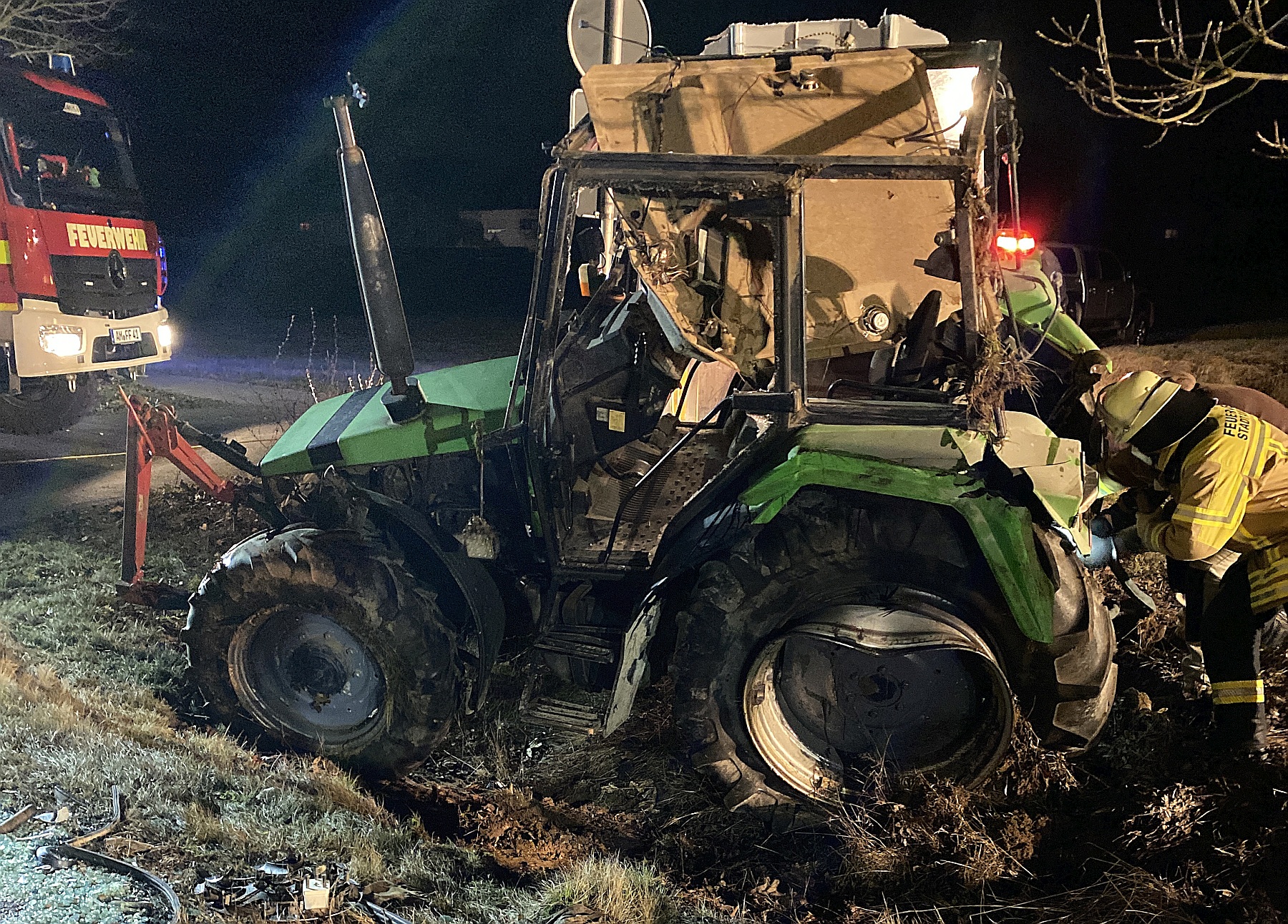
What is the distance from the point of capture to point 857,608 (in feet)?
10.1

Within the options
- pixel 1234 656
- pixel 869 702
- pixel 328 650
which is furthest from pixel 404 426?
pixel 1234 656

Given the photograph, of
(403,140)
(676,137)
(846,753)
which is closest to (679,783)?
(846,753)

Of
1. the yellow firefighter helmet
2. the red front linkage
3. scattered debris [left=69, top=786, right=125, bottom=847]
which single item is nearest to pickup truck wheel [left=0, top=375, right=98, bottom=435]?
the red front linkage

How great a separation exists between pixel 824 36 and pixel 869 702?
4160 mm

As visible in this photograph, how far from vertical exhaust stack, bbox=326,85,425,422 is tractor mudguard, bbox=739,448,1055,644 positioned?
5.74 feet

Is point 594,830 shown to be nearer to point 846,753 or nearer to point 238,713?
point 846,753

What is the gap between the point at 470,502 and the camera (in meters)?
4.10

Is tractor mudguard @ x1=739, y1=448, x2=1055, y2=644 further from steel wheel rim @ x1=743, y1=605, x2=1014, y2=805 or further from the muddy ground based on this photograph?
the muddy ground

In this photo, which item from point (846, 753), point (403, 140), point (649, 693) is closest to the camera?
point (846, 753)

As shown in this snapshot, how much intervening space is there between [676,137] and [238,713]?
308 centimetres

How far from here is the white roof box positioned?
515 cm

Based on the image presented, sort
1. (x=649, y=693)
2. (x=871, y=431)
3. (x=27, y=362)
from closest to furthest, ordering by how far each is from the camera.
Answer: (x=871, y=431)
(x=649, y=693)
(x=27, y=362)

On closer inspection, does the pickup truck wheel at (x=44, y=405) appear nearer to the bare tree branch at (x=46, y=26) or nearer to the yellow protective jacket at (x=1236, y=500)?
the bare tree branch at (x=46, y=26)

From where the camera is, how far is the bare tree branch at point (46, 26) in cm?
1020
